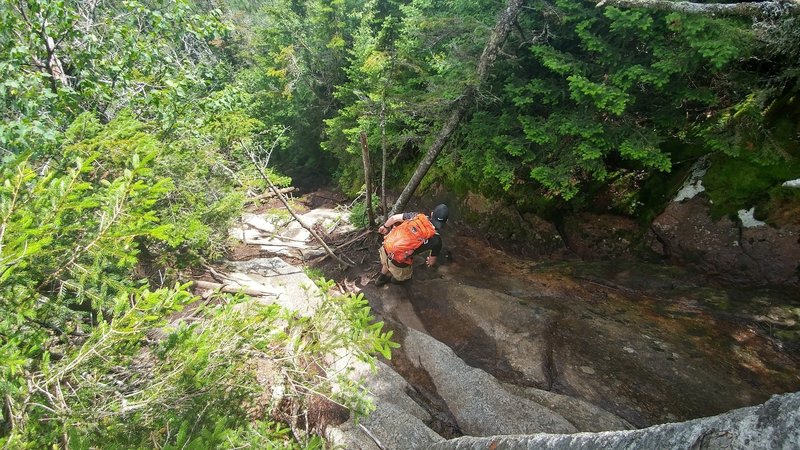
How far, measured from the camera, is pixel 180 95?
21.5ft

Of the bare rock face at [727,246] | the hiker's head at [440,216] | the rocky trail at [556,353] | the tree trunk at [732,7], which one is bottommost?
the rocky trail at [556,353]

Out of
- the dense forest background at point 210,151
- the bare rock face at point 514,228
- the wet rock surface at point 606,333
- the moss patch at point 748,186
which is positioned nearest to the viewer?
the dense forest background at point 210,151

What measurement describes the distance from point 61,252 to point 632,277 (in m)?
9.46

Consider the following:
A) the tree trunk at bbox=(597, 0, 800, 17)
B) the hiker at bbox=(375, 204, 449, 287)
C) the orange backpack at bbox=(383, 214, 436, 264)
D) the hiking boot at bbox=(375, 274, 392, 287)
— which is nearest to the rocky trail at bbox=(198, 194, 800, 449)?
the hiking boot at bbox=(375, 274, 392, 287)

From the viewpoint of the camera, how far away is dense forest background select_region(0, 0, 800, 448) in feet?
9.59

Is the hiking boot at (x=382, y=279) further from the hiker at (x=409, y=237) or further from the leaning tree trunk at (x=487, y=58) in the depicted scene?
the leaning tree trunk at (x=487, y=58)

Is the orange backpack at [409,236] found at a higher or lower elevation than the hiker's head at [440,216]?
lower

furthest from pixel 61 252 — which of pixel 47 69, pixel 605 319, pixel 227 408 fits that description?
pixel 605 319

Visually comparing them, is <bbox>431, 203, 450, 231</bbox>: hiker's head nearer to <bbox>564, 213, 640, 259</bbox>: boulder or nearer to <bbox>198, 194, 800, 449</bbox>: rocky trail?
<bbox>198, 194, 800, 449</bbox>: rocky trail

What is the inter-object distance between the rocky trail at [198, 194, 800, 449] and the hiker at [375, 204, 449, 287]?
74 cm

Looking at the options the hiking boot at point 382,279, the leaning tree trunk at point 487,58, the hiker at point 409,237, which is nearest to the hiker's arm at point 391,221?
the hiker at point 409,237

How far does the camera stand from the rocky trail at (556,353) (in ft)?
16.9

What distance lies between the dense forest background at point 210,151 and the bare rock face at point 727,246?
458mm

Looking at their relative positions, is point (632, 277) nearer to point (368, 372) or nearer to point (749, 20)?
point (749, 20)
